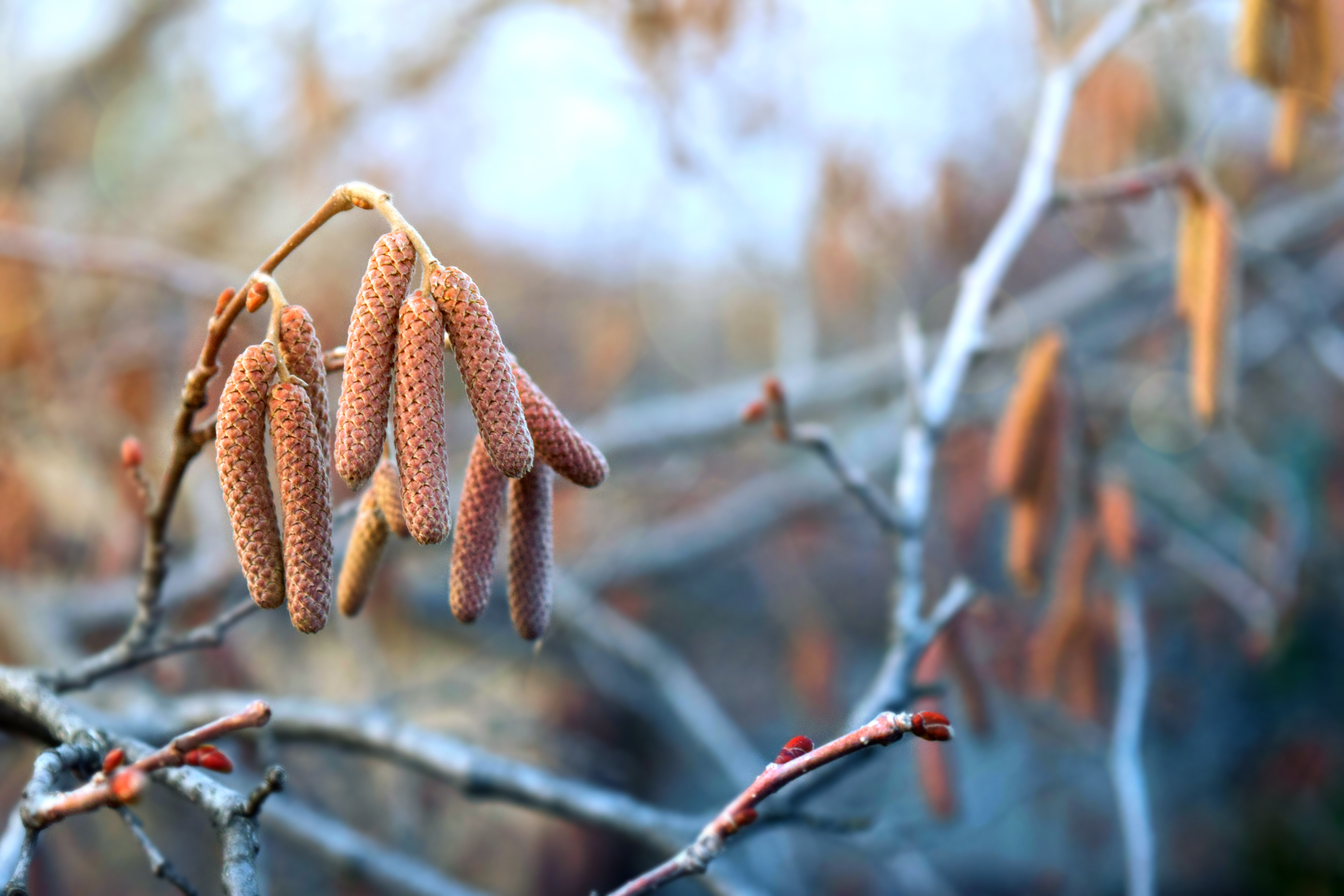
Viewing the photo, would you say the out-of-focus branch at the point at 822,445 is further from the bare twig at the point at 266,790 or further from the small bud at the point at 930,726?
the bare twig at the point at 266,790

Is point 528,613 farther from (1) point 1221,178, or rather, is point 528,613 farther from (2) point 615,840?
(1) point 1221,178

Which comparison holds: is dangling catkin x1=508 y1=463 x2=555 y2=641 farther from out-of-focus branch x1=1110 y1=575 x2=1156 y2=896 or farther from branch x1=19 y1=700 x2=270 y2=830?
out-of-focus branch x1=1110 y1=575 x2=1156 y2=896

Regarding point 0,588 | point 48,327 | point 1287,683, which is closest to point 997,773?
point 1287,683

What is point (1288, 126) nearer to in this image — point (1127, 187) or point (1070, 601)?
point (1127, 187)

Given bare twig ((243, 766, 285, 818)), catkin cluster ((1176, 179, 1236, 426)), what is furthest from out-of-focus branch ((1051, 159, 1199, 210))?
bare twig ((243, 766, 285, 818))

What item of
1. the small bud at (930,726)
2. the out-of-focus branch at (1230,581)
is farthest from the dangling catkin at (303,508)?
the out-of-focus branch at (1230,581)
